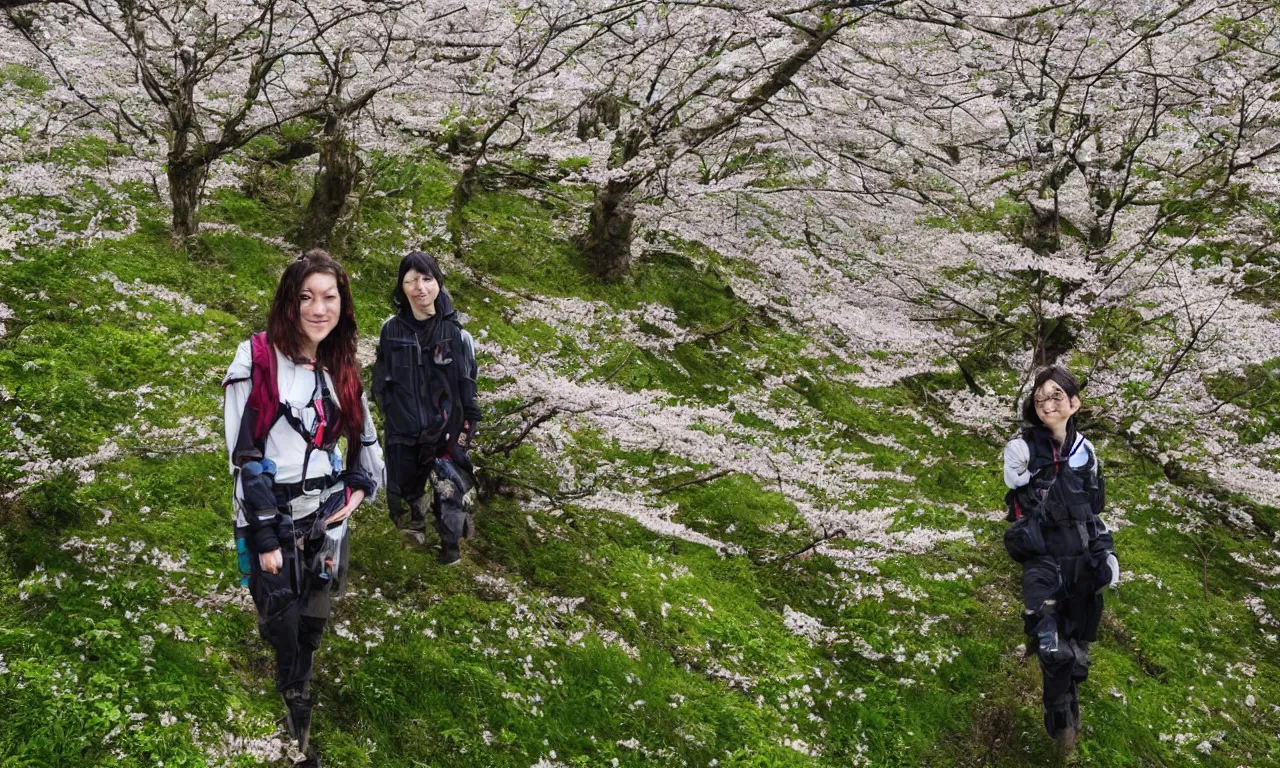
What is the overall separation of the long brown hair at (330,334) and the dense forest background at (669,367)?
187 centimetres

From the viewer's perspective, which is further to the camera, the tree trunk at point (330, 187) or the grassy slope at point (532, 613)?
the tree trunk at point (330, 187)

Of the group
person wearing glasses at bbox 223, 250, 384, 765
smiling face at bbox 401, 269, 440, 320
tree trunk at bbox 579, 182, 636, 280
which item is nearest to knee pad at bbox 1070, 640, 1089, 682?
person wearing glasses at bbox 223, 250, 384, 765

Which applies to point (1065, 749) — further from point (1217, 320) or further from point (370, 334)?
point (370, 334)

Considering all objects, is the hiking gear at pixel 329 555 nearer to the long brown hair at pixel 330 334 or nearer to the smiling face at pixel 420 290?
the long brown hair at pixel 330 334

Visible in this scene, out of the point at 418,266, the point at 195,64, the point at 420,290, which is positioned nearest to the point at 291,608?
the point at 420,290

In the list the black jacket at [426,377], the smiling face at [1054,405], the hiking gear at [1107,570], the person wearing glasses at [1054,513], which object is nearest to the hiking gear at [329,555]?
the black jacket at [426,377]

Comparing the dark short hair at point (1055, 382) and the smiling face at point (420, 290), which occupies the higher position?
the smiling face at point (420, 290)

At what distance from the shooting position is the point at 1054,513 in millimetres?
4684

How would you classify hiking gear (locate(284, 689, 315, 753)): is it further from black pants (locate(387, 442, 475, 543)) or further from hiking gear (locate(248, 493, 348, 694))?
black pants (locate(387, 442, 475, 543))

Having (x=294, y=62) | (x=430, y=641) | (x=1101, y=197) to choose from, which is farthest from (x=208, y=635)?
(x=1101, y=197)

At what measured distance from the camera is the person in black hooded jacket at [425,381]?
4.39m

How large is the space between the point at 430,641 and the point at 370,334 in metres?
4.14

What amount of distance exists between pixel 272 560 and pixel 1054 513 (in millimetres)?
4264

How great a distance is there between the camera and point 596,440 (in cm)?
803
